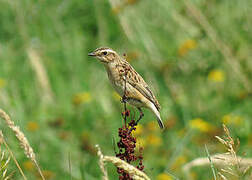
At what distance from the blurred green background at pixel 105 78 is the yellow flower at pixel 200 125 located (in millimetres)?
15

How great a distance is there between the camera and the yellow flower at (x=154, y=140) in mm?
8453

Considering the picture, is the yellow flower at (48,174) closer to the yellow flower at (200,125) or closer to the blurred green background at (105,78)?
the blurred green background at (105,78)

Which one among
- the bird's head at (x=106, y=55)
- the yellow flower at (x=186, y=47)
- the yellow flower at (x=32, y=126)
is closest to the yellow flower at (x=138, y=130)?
the yellow flower at (x=32, y=126)

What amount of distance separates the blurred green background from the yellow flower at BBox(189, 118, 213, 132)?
15 mm

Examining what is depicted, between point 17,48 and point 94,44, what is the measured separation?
150cm

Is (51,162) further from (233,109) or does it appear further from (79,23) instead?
(79,23)

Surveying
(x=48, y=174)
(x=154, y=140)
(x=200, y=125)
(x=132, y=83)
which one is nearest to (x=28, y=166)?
(x=48, y=174)

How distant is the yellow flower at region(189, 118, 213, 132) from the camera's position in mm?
8477

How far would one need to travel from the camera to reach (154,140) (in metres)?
8.49

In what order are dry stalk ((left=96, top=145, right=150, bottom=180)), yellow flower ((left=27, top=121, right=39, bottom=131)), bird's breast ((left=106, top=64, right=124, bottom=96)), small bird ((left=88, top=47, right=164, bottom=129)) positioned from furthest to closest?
yellow flower ((left=27, top=121, right=39, bottom=131)), small bird ((left=88, top=47, right=164, bottom=129)), bird's breast ((left=106, top=64, right=124, bottom=96)), dry stalk ((left=96, top=145, right=150, bottom=180))

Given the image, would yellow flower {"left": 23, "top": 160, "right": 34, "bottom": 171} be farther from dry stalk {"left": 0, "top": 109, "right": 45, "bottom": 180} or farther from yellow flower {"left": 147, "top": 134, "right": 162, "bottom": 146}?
dry stalk {"left": 0, "top": 109, "right": 45, "bottom": 180}

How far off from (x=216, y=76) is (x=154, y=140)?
1.74 metres

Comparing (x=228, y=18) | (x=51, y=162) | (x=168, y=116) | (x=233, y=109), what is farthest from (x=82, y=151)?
(x=228, y=18)

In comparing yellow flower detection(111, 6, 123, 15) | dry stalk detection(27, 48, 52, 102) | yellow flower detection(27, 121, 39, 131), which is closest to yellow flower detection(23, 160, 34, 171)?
yellow flower detection(27, 121, 39, 131)
